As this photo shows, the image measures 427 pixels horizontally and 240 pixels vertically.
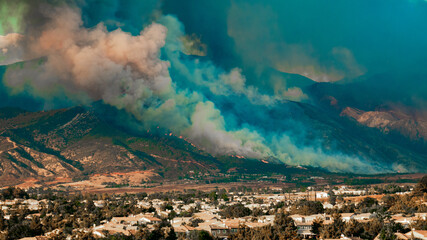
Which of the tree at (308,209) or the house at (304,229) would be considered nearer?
the house at (304,229)

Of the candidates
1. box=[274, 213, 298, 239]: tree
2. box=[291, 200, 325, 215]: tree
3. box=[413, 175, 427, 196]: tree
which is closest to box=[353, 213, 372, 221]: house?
box=[291, 200, 325, 215]: tree

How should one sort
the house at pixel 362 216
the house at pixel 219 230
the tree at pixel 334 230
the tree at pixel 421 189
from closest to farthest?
1. the tree at pixel 334 230
2. the house at pixel 219 230
3. the house at pixel 362 216
4. the tree at pixel 421 189

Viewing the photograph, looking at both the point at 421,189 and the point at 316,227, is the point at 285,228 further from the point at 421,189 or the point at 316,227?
the point at 421,189

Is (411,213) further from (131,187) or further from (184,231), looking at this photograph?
(131,187)

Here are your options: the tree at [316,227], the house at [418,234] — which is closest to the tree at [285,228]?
the tree at [316,227]

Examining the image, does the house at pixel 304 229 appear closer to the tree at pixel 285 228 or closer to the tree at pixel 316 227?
the tree at pixel 316 227

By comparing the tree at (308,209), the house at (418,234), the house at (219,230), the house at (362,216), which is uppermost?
the tree at (308,209)

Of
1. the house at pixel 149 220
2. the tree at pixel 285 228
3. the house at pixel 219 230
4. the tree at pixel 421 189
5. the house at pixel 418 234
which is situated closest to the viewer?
the house at pixel 418 234

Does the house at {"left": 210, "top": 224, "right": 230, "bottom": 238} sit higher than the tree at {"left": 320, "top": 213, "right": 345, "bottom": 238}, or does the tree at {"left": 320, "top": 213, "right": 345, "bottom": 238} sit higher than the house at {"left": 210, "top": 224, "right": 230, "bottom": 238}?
the tree at {"left": 320, "top": 213, "right": 345, "bottom": 238}

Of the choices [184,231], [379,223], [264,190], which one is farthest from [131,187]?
[379,223]

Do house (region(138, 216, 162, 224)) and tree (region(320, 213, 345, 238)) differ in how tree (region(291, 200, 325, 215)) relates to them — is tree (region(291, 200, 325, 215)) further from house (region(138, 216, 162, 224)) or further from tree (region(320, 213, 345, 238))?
house (region(138, 216, 162, 224))

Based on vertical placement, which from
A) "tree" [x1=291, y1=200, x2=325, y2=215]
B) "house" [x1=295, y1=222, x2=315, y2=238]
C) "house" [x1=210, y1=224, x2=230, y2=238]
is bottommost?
"house" [x1=210, y1=224, x2=230, y2=238]
